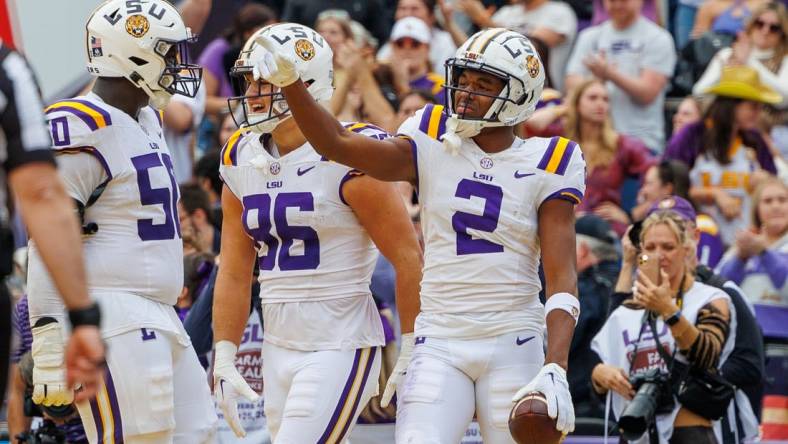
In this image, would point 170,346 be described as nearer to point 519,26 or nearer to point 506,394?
point 506,394

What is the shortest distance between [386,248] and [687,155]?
4.34m

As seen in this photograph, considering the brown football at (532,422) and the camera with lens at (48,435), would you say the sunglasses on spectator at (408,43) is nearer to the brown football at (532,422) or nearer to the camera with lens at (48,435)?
the camera with lens at (48,435)

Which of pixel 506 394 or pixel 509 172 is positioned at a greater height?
pixel 509 172

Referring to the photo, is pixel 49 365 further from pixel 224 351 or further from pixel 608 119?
pixel 608 119

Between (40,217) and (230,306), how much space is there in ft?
6.79

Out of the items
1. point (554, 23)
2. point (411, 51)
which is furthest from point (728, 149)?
point (411, 51)

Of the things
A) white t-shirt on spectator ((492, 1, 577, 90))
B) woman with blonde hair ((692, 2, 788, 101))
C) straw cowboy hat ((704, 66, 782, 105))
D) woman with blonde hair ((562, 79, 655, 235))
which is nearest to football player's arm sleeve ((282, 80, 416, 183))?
woman with blonde hair ((562, 79, 655, 235))

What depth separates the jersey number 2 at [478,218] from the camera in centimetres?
546

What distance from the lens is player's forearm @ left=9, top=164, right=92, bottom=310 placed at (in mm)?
3867

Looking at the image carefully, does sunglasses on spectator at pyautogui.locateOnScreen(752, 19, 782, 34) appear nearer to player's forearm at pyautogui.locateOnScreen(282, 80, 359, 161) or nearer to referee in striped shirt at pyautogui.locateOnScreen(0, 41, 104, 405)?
player's forearm at pyautogui.locateOnScreen(282, 80, 359, 161)

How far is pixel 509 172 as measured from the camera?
18.1 feet

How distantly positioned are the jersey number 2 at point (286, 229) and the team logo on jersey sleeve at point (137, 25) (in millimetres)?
731

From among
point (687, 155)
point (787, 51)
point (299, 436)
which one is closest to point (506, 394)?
point (299, 436)

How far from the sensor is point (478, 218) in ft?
17.9
